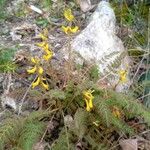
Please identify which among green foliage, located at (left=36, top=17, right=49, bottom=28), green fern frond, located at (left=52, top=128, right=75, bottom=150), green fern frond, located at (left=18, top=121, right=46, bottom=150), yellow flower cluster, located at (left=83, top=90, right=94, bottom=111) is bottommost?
green fern frond, located at (left=52, top=128, right=75, bottom=150)

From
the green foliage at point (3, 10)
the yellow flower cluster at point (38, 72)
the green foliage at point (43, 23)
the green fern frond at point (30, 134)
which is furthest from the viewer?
the green foliage at point (43, 23)

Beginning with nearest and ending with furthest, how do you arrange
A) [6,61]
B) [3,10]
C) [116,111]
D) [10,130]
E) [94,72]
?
[10,130]
[116,111]
[94,72]
[6,61]
[3,10]

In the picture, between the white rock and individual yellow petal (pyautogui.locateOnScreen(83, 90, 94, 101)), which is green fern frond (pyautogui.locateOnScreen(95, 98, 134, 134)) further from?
the white rock

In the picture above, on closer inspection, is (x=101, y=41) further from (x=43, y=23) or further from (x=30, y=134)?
(x=30, y=134)

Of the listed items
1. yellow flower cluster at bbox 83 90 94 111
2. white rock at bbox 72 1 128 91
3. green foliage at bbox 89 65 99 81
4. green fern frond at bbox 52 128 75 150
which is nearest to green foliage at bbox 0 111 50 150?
green fern frond at bbox 52 128 75 150

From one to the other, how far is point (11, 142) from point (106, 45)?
4.32ft

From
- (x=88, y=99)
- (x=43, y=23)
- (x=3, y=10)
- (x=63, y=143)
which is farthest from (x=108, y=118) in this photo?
(x=3, y=10)

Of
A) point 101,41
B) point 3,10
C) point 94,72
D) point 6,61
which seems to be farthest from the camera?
point 3,10

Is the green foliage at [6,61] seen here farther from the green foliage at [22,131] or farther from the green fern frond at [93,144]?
the green fern frond at [93,144]

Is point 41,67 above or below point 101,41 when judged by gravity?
above

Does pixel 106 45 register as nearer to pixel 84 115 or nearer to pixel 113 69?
pixel 113 69

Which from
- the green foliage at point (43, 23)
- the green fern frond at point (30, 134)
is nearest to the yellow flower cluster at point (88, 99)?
the green fern frond at point (30, 134)

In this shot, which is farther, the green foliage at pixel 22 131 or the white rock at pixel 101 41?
the white rock at pixel 101 41

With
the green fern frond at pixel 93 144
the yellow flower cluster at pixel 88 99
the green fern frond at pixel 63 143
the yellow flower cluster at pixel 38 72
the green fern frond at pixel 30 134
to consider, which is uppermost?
the yellow flower cluster at pixel 38 72
